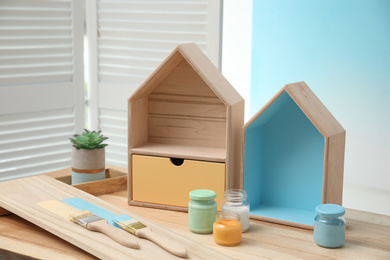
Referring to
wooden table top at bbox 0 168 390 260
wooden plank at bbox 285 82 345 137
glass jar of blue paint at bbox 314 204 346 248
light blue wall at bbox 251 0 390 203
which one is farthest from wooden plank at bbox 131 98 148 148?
light blue wall at bbox 251 0 390 203

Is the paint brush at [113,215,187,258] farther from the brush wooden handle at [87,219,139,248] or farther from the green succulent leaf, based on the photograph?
the green succulent leaf

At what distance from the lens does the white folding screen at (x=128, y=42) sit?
2.06 meters

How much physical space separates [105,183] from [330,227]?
0.67 metres

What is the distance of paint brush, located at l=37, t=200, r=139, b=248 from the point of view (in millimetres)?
998

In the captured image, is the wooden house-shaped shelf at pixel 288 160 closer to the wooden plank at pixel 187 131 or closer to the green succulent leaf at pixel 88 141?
the wooden plank at pixel 187 131

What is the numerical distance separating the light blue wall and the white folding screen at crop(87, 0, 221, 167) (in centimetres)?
80

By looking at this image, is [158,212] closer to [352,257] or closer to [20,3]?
[352,257]

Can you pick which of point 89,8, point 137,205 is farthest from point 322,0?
point 137,205

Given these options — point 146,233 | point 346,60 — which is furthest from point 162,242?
point 346,60

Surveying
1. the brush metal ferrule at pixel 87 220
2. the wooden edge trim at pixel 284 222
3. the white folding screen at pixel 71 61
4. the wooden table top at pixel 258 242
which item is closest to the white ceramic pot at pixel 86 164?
the wooden table top at pixel 258 242

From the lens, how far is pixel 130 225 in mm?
1058

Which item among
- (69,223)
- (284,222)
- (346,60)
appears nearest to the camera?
(69,223)

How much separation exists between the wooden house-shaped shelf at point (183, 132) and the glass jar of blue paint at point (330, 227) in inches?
10.4

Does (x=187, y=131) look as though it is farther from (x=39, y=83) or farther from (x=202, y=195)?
(x=39, y=83)
